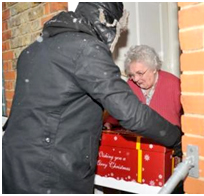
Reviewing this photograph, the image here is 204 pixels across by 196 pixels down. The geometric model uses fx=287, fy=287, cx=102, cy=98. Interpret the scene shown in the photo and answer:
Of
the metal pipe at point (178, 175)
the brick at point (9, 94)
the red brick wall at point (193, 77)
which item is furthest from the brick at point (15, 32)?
the metal pipe at point (178, 175)

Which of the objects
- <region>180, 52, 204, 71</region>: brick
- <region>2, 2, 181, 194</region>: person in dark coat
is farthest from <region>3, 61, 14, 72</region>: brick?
<region>180, 52, 204, 71</region>: brick

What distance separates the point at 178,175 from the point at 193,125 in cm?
26

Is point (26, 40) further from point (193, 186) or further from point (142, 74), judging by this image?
point (193, 186)

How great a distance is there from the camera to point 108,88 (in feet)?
4.58

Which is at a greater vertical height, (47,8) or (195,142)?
(47,8)

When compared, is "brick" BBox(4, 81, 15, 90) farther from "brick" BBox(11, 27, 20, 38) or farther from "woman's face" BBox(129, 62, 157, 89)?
"woman's face" BBox(129, 62, 157, 89)

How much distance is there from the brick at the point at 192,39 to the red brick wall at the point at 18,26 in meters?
1.18

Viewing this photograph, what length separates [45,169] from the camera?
153cm

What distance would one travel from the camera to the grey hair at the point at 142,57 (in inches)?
96.3

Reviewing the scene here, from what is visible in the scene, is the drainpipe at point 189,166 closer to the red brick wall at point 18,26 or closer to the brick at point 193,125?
the brick at point 193,125

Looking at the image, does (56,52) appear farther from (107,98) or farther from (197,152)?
(197,152)

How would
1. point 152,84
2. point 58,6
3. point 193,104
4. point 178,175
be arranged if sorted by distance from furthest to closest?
point 152,84 < point 58,6 < point 193,104 < point 178,175

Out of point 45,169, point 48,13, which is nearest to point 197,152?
point 45,169

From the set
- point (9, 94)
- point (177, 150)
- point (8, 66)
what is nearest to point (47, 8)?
point (8, 66)
